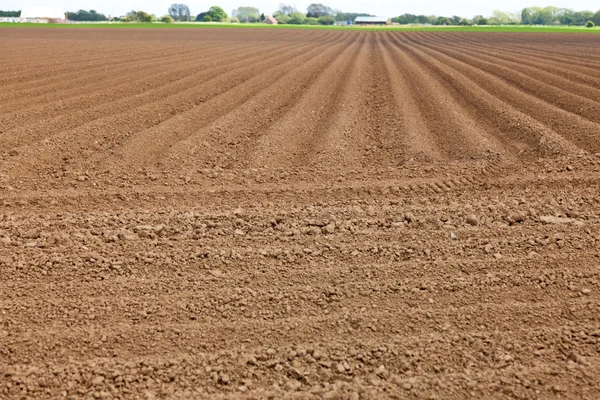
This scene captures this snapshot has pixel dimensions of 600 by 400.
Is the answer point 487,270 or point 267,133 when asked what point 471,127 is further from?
point 487,270

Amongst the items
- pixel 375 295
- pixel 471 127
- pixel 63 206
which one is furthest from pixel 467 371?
pixel 471 127

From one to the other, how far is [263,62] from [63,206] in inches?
539

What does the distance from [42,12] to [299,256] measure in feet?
474

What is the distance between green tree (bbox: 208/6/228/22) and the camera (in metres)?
122

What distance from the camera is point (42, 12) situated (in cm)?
12506

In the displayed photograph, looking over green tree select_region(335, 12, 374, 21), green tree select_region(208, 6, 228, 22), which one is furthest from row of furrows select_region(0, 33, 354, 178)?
green tree select_region(335, 12, 374, 21)

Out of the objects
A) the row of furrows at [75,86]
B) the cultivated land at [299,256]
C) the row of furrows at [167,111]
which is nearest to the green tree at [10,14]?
the row of furrows at [75,86]

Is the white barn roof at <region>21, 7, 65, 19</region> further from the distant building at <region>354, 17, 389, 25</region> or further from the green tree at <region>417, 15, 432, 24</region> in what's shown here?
the green tree at <region>417, 15, 432, 24</region>

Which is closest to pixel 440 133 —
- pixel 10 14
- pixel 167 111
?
pixel 167 111

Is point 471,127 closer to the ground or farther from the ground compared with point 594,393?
farther from the ground

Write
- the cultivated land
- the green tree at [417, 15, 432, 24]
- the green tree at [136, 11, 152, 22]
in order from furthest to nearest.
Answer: the green tree at [417, 15, 432, 24], the green tree at [136, 11, 152, 22], the cultivated land

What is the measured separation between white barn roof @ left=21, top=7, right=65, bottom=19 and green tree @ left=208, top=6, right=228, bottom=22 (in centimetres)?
3481

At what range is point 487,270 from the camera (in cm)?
377

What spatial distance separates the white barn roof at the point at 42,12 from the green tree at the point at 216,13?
34.8 metres
